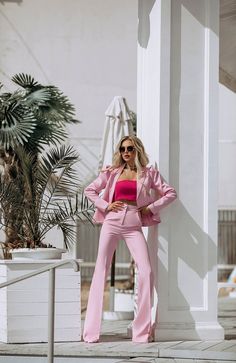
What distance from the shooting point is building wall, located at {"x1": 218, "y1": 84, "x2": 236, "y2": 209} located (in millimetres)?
22391

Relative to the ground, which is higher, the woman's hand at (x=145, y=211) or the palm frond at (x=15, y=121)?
the palm frond at (x=15, y=121)

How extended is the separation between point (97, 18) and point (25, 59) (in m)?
2.01

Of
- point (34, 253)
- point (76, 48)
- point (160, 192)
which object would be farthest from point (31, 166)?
point (76, 48)

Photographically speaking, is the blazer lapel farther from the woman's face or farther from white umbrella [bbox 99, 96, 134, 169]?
white umbrella [bbox 99, 96, 134, 169]

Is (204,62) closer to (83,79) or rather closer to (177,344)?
(177,344)

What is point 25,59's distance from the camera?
2275 cm

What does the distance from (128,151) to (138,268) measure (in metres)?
1.05

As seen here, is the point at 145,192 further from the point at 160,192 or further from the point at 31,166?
the point at 31,166

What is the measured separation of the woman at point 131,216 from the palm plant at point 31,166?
0.81m

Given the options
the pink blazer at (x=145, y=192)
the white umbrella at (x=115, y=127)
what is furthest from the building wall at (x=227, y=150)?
the pink blazer at (x=145, y=192)

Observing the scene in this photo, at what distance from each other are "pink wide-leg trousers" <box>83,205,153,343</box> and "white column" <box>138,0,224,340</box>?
0.83ft

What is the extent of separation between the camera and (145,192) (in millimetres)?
8469

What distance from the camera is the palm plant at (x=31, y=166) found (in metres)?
9.27

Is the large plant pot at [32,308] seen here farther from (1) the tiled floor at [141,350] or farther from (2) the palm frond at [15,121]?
(2) the palm frond at [15,121]
